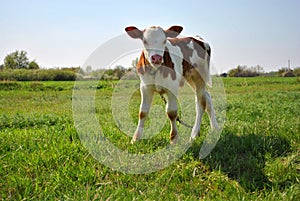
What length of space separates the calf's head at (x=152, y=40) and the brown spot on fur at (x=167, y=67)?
132 millimetres

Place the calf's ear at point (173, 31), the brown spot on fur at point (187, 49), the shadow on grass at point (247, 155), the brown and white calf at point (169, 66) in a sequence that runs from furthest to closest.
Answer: the brown spot on fur at point (187, 49), the calf's ear at point (173, 31), the brown and white calf at point (169, 66), the shadow on grass at point (247, 155)

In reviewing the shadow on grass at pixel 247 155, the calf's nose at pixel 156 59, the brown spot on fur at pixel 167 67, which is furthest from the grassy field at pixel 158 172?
the calf's nose at pixel 156 59

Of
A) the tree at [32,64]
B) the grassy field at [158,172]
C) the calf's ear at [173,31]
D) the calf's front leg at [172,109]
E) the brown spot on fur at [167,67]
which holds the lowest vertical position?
the grassy field at [158,172]

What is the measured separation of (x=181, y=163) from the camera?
347 cm

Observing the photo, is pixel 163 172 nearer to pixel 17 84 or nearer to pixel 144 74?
pixel 144 74

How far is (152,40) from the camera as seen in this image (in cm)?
354

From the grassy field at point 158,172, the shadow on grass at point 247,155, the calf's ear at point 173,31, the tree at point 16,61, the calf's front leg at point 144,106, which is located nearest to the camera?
the grassy field at point 158,172

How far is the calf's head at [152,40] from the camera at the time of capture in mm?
3394

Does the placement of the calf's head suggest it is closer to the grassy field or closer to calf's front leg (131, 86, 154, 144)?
calf's front leg (131, 86, 154, 144)

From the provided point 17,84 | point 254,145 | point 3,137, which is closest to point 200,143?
point 254,145

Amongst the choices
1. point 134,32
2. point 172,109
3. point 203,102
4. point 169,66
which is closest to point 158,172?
point 172,109

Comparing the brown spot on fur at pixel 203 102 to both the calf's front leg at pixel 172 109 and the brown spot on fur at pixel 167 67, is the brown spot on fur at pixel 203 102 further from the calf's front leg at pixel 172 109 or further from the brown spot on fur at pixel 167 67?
the brown spot on fur at pixel 167 67

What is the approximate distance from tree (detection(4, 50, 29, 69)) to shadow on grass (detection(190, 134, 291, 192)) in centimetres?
4403

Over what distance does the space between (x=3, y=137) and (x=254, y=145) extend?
3.44 m
